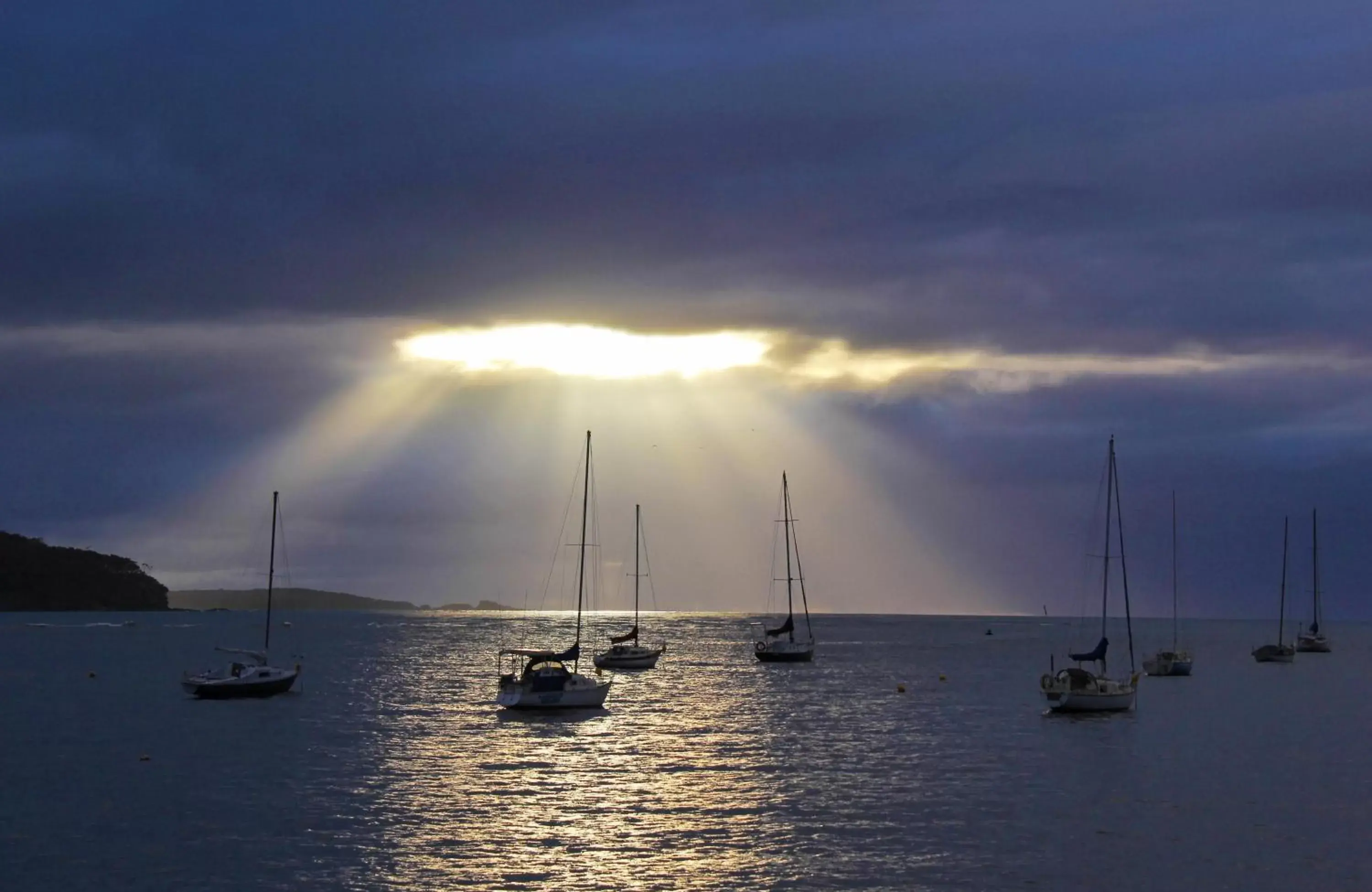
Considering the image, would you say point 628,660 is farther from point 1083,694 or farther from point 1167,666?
point 1083,694

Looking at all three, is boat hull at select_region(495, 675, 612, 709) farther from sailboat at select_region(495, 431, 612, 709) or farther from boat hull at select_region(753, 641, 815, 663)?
boat hull at select_region(753, 641, 815, 663)

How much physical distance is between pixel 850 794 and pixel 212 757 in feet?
99.1

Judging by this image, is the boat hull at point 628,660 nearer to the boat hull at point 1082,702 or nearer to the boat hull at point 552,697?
the boat hull at point 552,697

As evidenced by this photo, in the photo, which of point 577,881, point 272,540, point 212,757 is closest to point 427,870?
point 577,881

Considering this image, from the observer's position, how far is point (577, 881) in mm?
41094

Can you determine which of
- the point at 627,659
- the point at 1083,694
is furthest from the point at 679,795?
the point at 627,659

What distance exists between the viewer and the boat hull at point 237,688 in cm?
10025

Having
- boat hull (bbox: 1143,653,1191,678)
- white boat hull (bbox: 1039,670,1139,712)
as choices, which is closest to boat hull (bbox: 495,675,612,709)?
Result: white boat hull (bbox: 1039,670,1139,712)

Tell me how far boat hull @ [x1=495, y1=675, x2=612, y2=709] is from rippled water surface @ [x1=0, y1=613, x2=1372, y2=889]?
1.01 m

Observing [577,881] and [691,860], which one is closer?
[577,881]

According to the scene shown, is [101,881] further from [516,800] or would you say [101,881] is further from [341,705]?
[341,705]

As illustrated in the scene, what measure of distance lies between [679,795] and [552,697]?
34.7 metres

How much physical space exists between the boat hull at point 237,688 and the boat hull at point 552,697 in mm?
18602

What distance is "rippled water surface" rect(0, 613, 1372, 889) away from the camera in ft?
141
